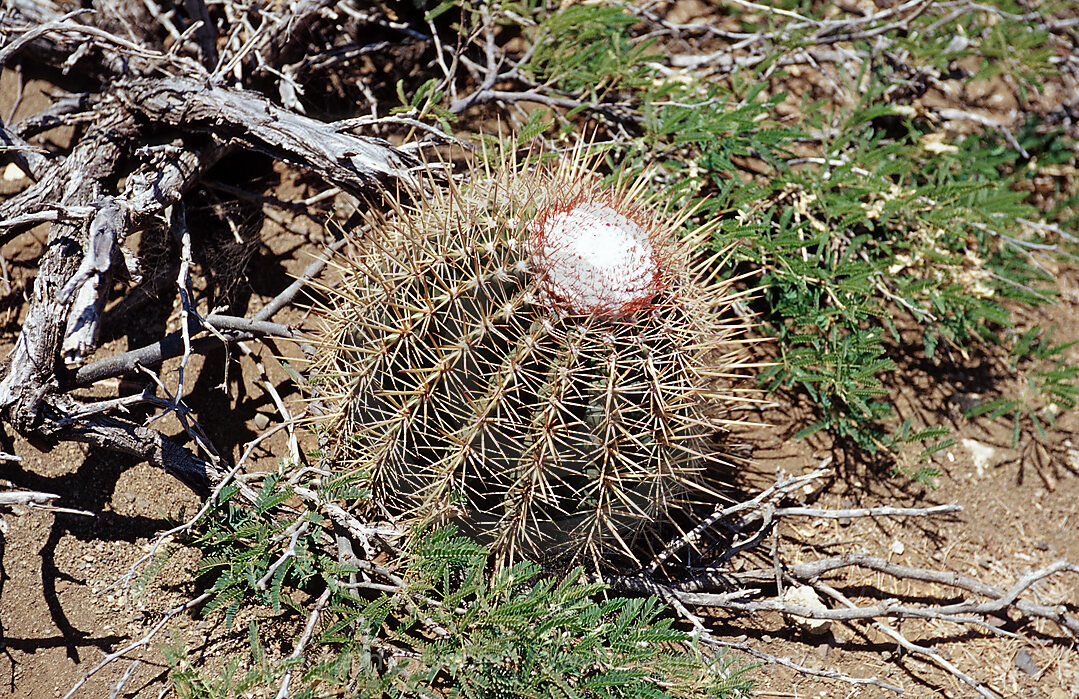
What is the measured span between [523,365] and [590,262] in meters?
0.30

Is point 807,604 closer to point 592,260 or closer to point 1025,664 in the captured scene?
point 1025,664

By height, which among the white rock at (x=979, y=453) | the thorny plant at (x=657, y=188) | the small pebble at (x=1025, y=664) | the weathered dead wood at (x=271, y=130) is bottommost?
the small pebble at (x=1025, y=664)

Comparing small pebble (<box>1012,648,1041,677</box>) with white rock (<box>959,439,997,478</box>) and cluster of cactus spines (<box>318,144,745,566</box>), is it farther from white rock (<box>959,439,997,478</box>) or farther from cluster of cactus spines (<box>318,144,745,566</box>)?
cluster of cactus spines (<box>318,144,745,566</box>)

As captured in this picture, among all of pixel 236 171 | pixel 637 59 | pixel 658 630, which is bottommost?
pixel 658 630

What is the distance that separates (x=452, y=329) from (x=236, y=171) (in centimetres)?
152

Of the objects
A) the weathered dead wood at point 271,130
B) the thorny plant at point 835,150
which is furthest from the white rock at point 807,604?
the weathered dead wood at point 271,130

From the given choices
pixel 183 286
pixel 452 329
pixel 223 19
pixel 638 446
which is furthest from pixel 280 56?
pixel 638 446

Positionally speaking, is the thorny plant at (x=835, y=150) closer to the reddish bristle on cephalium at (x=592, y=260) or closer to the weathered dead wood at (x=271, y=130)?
the weathered dead wood at (x=271, y=130)

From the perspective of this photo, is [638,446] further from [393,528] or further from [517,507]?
[393,528]

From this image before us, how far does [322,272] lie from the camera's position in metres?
2.71

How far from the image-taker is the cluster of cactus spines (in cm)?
190

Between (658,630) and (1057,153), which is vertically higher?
(1057,153)

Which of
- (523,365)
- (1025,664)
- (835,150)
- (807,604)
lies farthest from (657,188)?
(1025,664)

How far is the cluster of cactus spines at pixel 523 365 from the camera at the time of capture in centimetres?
190
